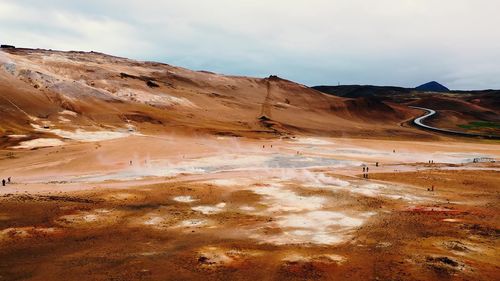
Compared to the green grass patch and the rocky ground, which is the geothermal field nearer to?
the rocky ground

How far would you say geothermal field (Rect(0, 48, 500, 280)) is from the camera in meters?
20.2

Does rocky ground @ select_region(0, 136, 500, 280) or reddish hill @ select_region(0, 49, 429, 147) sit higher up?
reddish hill @ select_region(0, 49, 429, 147)

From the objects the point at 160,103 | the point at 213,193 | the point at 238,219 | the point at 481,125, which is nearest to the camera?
the point at 238,219

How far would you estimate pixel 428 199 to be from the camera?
35.2 m

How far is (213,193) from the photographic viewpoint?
35.2 metres

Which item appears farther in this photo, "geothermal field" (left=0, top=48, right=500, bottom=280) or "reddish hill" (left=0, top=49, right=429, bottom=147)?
"reddish hill" (left=0, top=49, right=429, bottom=147)

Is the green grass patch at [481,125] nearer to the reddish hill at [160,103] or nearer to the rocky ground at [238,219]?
the reddish hill at [160,103]

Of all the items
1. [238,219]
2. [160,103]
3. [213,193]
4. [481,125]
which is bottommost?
[238,219]

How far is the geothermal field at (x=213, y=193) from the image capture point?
66.3ft

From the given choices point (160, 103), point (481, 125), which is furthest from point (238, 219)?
point (481, 125)

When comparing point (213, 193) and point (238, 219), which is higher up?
point (213, 193)

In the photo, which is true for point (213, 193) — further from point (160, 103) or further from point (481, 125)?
point (481, 125)

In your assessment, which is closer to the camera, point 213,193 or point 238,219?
point 238,219

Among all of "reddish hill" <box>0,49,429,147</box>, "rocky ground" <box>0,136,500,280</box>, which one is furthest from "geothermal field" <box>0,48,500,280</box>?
"reddish hill" <box>0,49,429,147</box>
